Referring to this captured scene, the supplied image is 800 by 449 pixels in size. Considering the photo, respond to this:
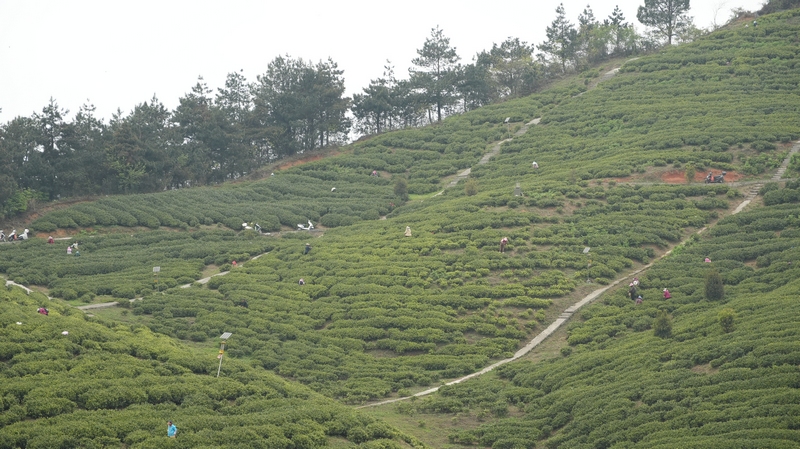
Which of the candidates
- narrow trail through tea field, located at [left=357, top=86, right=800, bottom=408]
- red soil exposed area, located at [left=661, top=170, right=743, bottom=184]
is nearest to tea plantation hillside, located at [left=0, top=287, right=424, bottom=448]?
narrow trail through tea field, located at [left=357, top=86, right=800, bottom=408]

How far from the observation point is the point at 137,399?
2856 centimetres

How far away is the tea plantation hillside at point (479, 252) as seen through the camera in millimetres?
35531

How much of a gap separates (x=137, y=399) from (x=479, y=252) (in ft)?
90.7

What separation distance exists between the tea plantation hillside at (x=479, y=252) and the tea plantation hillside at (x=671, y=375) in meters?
0.13

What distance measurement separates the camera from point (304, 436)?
27.5 meters

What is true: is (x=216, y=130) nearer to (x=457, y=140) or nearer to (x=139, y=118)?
(x=139, y=118)

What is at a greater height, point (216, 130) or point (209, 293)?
point (216, 130)

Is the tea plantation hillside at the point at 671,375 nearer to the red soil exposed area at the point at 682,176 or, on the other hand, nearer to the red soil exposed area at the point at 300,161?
the red soil exposed area at the point at 682,176

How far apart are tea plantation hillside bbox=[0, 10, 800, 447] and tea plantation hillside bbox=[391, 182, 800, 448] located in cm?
13

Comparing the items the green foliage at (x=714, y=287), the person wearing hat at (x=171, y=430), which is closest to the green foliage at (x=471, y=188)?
the green foliage at (x=714, y=287)

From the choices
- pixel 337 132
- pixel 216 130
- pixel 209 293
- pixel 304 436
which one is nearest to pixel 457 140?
pixel 337 132

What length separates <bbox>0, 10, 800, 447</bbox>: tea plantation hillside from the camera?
35531 mm

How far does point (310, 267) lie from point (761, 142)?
3569 centimetres

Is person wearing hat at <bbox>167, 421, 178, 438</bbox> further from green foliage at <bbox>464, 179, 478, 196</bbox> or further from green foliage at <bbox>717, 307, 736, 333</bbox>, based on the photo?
green foliage at <bbox>464, 179, 478, 196</bbox>
